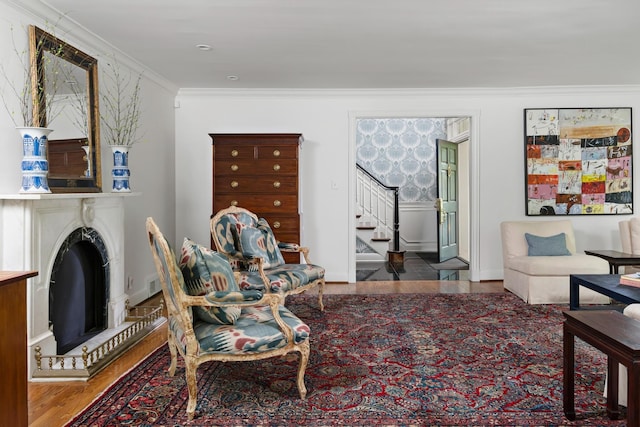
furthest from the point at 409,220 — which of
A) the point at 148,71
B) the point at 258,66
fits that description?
the point at 148,71

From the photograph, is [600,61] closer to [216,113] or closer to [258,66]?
[258,66]

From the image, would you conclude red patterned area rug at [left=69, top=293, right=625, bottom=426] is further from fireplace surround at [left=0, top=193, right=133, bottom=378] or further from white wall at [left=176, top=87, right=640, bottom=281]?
white wall at [left=176, top=87, right=640, bottom=281]

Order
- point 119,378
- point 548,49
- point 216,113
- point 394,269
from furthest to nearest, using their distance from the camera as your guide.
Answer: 1. point 394,269
2. point 216,113
3. point 548,49
4. point 119,378

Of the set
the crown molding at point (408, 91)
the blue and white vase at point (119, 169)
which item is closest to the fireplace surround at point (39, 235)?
the blue and white vase at point (119, 169)

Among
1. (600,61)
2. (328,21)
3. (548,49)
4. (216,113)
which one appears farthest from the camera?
(216,113)

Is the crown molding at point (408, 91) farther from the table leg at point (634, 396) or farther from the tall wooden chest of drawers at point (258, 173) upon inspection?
the table leg at point (634, 396)

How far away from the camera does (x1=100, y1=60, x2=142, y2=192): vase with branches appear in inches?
150

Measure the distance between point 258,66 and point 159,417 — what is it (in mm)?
3533

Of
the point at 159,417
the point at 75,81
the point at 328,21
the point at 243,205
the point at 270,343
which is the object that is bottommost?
the point at 159,417

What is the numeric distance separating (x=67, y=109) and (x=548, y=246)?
15.8ft

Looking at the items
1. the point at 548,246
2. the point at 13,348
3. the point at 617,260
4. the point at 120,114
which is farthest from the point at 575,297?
the point at 120,114

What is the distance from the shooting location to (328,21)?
345 cm

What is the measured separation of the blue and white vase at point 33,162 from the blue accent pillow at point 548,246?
468 centimetres

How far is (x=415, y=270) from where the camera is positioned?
6.82 meters
